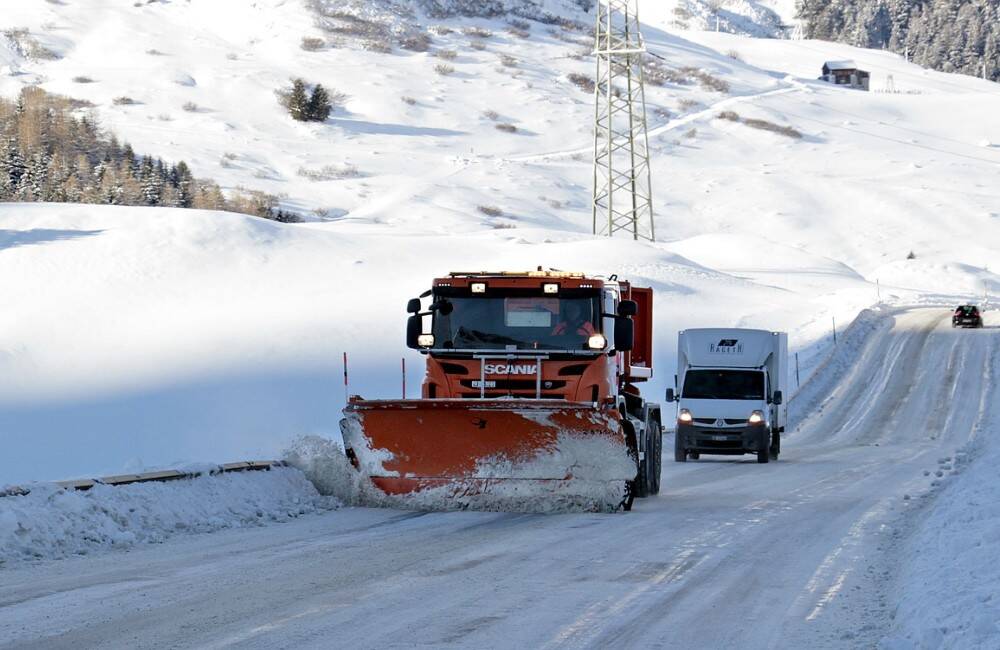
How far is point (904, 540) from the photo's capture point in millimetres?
13305

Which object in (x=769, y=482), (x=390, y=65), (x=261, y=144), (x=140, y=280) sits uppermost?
(x=390, y=65)

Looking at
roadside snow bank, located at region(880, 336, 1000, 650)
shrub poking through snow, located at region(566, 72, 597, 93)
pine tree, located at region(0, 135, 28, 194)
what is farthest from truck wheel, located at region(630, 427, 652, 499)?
shrub poking through snow, located at region(566, 72, 597, 93)

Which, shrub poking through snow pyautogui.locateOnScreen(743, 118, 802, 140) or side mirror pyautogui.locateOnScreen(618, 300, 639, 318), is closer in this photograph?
side mirror pyautogui.locateOnScreen(618, 300, 639, 318)

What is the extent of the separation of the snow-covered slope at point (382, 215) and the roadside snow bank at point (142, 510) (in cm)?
202

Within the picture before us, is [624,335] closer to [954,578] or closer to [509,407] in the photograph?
[509,407]

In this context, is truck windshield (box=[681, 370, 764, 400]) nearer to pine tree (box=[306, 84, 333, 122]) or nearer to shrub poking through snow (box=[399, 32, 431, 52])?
pine tree (box=[306, 84, 333, 122])

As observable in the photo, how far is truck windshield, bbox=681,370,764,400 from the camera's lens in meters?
28.0

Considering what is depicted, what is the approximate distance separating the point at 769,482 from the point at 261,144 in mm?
92125

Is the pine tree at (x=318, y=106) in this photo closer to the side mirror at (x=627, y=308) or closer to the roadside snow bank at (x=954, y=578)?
the side mirror at (x=627, y=308)

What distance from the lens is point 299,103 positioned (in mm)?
113312

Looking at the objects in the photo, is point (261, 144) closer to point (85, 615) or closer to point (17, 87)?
point (17, 87)

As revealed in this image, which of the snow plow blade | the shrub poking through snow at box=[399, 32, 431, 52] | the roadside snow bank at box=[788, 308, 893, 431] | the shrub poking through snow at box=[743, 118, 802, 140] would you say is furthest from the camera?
the shrub poking through snow at box=[399, 32, 431, 52]

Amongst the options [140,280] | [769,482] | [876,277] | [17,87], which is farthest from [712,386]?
[17,87]

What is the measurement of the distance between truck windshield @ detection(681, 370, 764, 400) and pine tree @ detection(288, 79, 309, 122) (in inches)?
3520
